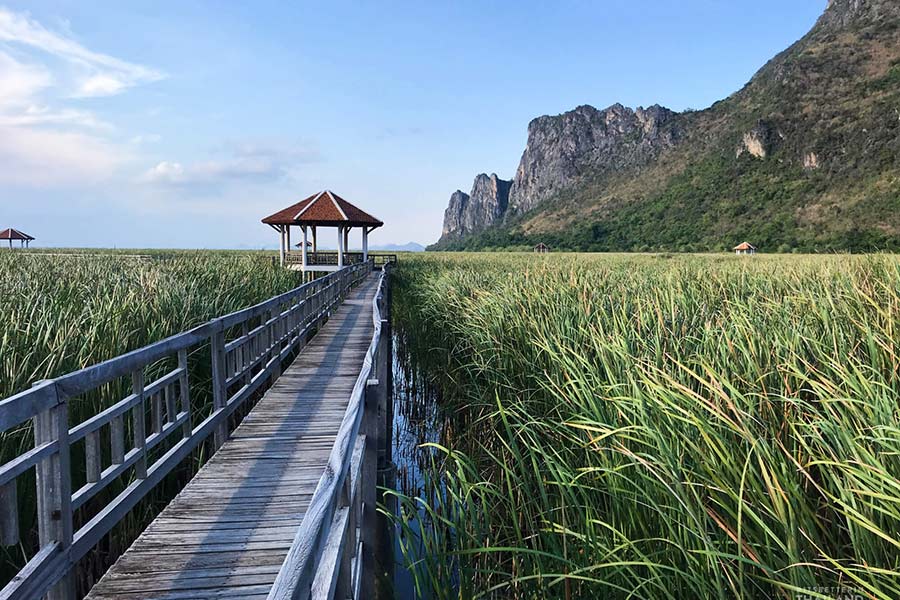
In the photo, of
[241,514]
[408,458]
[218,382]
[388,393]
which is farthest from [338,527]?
[388,393]

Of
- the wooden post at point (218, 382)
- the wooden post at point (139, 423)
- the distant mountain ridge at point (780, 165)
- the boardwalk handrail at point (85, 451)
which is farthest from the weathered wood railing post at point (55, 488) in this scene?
the distant mountain ridge at point (780, 165)

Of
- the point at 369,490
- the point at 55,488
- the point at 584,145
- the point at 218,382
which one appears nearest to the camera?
the point at 55,488

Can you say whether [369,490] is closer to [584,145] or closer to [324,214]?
[324,214]

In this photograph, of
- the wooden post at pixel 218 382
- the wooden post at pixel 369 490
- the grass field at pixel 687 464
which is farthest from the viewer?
the wooden post at pixel 218 382

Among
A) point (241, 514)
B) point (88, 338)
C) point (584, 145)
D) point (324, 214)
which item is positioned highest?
point (584, 145)

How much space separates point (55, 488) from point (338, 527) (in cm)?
156

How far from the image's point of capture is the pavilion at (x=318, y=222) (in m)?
20.0

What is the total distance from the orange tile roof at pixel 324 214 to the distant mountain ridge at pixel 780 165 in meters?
35.6

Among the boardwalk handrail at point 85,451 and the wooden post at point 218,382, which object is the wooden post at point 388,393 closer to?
the wooden post at point 218,382

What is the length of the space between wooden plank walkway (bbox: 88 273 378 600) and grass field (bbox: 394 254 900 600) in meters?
0.84

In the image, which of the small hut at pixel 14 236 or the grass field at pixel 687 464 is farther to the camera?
the small hut at pixel 14 236

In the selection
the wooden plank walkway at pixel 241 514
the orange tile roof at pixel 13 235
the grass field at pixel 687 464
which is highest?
the orange tile roof at pixel 13 235

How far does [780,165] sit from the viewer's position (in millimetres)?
67125

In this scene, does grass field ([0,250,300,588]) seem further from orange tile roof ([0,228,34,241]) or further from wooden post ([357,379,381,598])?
orange tile roof ([0,228,34,241])
